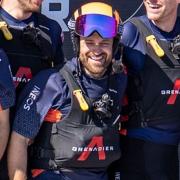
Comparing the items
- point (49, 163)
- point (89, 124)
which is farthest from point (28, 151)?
point (89, 124)

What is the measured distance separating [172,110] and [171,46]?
288mm

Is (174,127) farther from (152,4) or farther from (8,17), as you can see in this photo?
(8,17)

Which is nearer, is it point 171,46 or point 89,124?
point 89,124

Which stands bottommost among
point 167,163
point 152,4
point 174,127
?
point 167,163

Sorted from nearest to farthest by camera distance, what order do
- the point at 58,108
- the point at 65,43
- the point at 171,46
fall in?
the point at 58,108, the point at 171,46, the point at 65,43

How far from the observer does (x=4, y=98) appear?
1994mm

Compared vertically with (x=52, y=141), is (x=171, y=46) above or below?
above

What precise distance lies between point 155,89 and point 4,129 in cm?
71

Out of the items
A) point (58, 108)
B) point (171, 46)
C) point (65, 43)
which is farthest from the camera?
point (65, 43)

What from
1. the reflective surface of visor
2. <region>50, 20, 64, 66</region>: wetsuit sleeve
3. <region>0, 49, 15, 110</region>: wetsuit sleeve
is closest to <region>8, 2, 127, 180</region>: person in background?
the reflective surface of visor

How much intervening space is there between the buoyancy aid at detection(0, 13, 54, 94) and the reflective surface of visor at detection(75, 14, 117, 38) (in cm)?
25

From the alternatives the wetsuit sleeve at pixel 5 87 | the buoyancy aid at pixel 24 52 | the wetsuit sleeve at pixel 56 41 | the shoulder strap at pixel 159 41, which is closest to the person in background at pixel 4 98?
the wetsuit sleeve at pixel 5 87

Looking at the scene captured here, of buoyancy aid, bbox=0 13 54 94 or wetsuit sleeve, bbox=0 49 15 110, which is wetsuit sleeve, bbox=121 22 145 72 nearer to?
buoyancy aid, bbox=0 13 54 94

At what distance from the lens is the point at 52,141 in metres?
2.11
